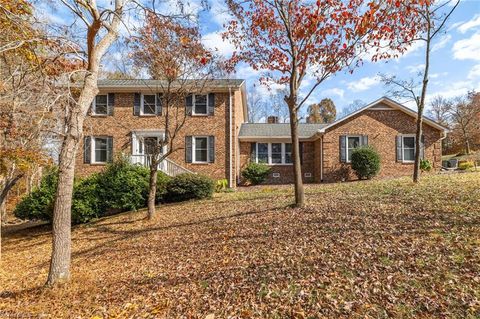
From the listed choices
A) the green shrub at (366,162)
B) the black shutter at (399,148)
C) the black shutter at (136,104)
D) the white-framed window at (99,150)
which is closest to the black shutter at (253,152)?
the green shrub at (366,162)

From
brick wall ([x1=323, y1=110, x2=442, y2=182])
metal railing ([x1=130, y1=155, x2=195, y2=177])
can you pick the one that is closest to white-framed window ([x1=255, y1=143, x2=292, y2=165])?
brick wall ([x1=323, y1=110, x2=442, y2=182])

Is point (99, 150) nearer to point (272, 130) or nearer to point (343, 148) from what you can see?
point (272, 130)

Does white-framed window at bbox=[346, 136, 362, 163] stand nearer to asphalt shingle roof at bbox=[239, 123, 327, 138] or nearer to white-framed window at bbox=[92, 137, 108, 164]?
asphalt shingle roof at bbox=[239, 123, 327, 138]

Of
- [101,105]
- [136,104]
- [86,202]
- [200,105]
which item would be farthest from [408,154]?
[101,105]

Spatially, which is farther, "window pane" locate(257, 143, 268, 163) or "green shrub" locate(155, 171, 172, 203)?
"window pane" locate(257, 143, 268, 163)

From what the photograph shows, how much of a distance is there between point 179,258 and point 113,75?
20.1m

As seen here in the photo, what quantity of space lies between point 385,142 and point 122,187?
1421cm

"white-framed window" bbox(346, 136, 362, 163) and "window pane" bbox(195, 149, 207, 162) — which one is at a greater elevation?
"white-framed window" bbox(346, 136, 362, 163)

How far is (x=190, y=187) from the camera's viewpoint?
12.7m

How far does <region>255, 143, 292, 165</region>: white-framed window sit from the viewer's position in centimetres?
1888

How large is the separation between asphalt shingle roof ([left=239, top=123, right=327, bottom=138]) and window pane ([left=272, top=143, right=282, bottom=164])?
0.66m

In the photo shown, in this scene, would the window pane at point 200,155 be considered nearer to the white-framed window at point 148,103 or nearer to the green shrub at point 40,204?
the white-framed window at point 148,103

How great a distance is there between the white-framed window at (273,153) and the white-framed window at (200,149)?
12.3ft

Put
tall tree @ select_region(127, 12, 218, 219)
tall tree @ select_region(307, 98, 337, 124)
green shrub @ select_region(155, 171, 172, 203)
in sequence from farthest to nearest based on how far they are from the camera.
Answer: tall tree @ select_region(307, 98, 337, 124) < green shrub @ select_region(155, 171, 172, 203) < tall tree @ select_region(127, 12, 218, 219)
